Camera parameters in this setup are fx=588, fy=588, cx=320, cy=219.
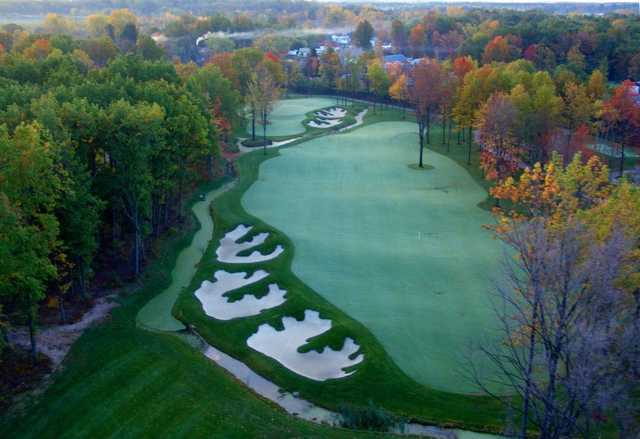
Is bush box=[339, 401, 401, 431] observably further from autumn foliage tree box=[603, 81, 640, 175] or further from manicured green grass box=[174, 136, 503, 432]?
autumn foliage tree box=[603, 81, 640, 175]

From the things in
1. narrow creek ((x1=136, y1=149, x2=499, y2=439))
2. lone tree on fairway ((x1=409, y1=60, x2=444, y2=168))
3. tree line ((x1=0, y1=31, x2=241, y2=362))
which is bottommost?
narrow creek ((x1=136, y1=149, x2=499, y2=439))

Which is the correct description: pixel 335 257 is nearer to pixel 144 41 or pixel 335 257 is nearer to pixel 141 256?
pixel 141 256

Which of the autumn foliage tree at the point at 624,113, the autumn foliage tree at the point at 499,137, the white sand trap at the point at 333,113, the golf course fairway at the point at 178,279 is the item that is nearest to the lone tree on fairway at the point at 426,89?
the autumn foliage tree at the point at 499,137

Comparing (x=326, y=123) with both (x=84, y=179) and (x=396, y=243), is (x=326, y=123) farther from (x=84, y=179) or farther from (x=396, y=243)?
(x=84, y=179)

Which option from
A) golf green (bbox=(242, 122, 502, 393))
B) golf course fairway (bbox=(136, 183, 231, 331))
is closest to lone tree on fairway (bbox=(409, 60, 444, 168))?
golf green (bbox=(242, 122, 502, 393))

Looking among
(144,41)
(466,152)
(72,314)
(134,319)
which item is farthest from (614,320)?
(144,41)
